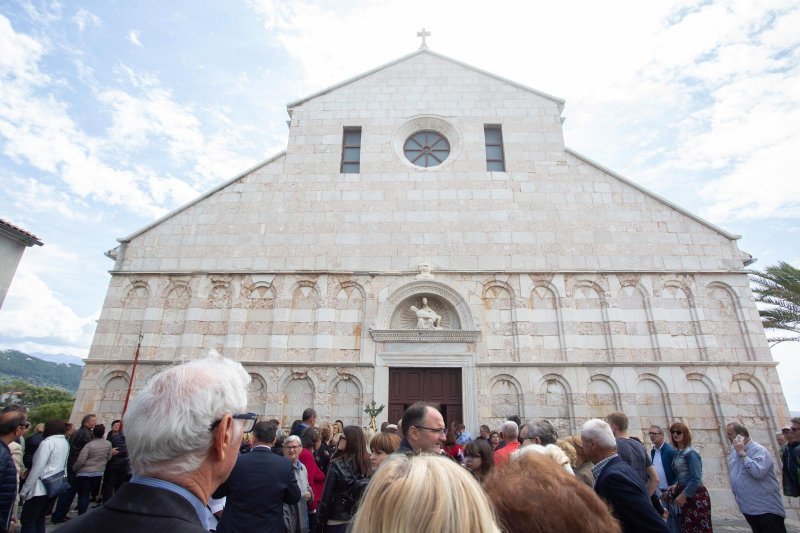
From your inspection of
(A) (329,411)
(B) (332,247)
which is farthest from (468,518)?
(B) (332,247)

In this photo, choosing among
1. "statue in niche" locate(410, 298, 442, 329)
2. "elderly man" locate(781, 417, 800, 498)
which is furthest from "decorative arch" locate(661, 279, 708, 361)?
"statue in niche" locate(410, 298, 442, 329)

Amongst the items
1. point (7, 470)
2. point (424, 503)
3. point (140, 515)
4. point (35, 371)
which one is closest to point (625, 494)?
point (424, 503)

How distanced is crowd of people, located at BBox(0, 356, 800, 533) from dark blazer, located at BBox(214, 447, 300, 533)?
1 cm

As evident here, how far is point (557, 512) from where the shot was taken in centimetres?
146

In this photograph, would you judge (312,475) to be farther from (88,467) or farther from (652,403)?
(652,403)

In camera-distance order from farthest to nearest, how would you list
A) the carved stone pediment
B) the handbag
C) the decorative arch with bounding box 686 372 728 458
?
the carved stone pediment < the decorative arch with bounding box 686 372 728 458 < the handbag

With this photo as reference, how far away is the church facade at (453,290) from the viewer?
970 cm

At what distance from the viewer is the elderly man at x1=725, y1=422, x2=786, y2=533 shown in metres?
5.36

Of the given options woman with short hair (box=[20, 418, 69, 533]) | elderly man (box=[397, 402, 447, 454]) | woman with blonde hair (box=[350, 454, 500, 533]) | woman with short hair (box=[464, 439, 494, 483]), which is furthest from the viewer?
woman with short hair (box=[20, 418, 69, 533])

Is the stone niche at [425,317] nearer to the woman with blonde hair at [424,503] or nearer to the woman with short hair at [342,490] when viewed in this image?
the woman with short hair at [342,490]

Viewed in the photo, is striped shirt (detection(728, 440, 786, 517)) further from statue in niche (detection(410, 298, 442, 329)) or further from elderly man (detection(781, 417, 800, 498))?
statue in niche (detection(410, 298, 442, 329))

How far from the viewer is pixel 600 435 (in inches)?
136

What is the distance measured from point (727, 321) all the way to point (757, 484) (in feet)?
19.9

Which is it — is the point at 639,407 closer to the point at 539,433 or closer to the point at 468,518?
the point at 539,433
